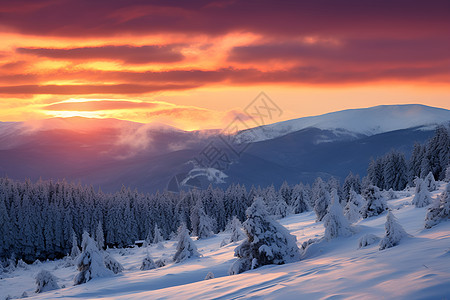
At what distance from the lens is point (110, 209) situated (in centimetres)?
8756

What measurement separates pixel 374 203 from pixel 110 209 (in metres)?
71.1

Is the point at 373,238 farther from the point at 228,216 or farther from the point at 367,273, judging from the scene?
the point at 228,216

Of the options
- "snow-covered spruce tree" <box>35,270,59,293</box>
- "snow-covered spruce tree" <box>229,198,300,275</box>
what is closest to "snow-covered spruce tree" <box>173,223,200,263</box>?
"snow-covered spruce tree" <box>35,270,59,293</box>

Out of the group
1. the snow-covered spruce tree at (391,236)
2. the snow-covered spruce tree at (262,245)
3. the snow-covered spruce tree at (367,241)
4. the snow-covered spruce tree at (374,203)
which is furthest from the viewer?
the snow-covered spruce tree at (374,203)

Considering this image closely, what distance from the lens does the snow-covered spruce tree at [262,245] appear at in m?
18.4

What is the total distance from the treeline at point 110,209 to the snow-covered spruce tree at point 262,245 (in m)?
42.1

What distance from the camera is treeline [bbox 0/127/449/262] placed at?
66162mm

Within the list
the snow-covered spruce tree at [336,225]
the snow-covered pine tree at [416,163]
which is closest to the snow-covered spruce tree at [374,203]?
the snow-covered spruce tree at [336,225]

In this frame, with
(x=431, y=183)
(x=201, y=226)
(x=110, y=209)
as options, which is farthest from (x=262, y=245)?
(x=110, y=209)

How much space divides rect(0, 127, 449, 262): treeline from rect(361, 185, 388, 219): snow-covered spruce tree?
1324 inches

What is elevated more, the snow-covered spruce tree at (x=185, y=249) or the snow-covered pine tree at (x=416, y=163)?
the snow-covered pine tree at (x=416, y=163)

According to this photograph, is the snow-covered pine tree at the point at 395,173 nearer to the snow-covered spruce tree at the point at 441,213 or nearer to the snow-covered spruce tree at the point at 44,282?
the snow-covered spruce tree at the point at 441,213

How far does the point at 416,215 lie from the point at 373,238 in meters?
7.35

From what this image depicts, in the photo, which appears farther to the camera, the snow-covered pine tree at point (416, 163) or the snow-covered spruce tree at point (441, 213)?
the snow-covered pine tree at point (416, 163)
